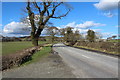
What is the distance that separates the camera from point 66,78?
531 cm

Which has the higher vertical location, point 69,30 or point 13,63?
point 69,30

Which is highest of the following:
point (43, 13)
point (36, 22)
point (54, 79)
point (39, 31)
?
point (43, 13)

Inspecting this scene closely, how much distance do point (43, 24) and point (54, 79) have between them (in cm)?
2649

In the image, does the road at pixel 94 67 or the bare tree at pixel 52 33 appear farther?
the bare tree at pixel 52 33

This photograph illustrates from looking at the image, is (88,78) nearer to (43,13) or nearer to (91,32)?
(43,13)

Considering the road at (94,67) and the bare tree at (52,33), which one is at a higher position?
the bare tree at (52,33)

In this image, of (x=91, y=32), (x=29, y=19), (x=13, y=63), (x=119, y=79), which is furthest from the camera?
(x=91, y=32)

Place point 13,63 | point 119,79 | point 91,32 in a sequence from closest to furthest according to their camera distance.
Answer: point 119,79 → point 13,63 → point 91,32

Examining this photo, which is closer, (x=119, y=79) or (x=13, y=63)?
(x=119, y=79)

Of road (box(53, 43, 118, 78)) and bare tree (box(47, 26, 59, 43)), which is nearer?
road (box(53, 43, 118, 78))

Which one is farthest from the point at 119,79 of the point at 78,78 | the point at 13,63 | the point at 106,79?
the point at 13,63

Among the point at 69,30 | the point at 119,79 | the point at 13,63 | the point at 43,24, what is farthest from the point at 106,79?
the point at 69,30

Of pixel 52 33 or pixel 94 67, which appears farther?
pixel 52 33

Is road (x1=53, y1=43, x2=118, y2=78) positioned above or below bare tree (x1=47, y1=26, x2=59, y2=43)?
below
